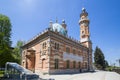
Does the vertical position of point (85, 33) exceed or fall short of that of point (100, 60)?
it exceeds it

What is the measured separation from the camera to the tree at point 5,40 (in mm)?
31281

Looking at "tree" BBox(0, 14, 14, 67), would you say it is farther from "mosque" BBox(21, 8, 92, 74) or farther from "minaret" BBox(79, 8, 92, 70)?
"minaret" BBox(79, 8, 92, 70)

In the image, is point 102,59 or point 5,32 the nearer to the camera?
point 5,32

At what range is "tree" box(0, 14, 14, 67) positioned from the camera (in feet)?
103

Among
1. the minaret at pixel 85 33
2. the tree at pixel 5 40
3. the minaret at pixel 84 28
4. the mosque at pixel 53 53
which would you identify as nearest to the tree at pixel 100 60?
the minaret at pixel 85 33

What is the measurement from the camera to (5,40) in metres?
33.4

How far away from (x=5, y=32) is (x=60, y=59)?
1701 cm

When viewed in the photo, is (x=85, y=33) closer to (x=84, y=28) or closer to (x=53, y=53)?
(x=84, y=28)

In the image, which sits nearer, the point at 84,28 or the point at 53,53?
the point at 53,53

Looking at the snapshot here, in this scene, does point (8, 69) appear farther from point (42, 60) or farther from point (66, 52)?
point (66, 52)

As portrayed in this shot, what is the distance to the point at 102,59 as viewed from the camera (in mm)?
53656

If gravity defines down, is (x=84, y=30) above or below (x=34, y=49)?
above

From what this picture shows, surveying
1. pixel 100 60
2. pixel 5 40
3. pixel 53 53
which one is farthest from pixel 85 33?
pixel 5 40

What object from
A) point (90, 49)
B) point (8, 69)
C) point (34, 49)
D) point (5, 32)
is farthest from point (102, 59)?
point (8, 69)
